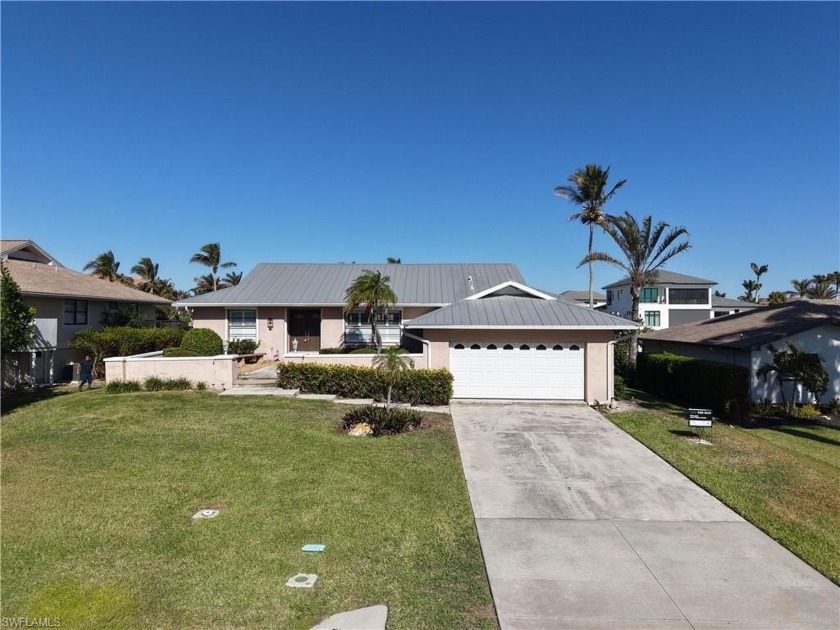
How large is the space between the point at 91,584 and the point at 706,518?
788 centimetres

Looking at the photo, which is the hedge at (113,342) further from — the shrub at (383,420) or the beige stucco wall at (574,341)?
the beige stucco wall at (574,341)

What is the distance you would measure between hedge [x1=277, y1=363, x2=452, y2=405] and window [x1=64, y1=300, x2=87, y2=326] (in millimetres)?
11561

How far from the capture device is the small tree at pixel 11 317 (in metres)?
13.6

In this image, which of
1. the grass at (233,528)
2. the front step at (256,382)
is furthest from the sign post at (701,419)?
the front step at (256,382)

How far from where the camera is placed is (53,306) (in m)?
19.8

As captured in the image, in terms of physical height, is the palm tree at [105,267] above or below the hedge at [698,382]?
above

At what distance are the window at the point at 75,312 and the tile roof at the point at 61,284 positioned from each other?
0.61 m

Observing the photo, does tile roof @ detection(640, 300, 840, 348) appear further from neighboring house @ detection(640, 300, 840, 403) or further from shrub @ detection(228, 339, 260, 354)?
shrub @ detection(228, 339, 260, 354)

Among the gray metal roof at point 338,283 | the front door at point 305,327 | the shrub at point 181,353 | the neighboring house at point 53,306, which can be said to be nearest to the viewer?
the neighboring house at point 53,306

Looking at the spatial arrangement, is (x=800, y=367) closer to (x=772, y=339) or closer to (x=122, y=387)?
(x=772, y=339)

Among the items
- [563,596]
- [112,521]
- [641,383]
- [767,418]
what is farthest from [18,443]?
[641,383]

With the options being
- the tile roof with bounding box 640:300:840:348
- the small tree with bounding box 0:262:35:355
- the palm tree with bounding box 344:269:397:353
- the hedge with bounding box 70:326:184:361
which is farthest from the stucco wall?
the hedge with bounding box 70:326:184:361

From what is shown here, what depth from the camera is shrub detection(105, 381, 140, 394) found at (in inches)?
642

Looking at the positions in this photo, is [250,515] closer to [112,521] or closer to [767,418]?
[112,521]
